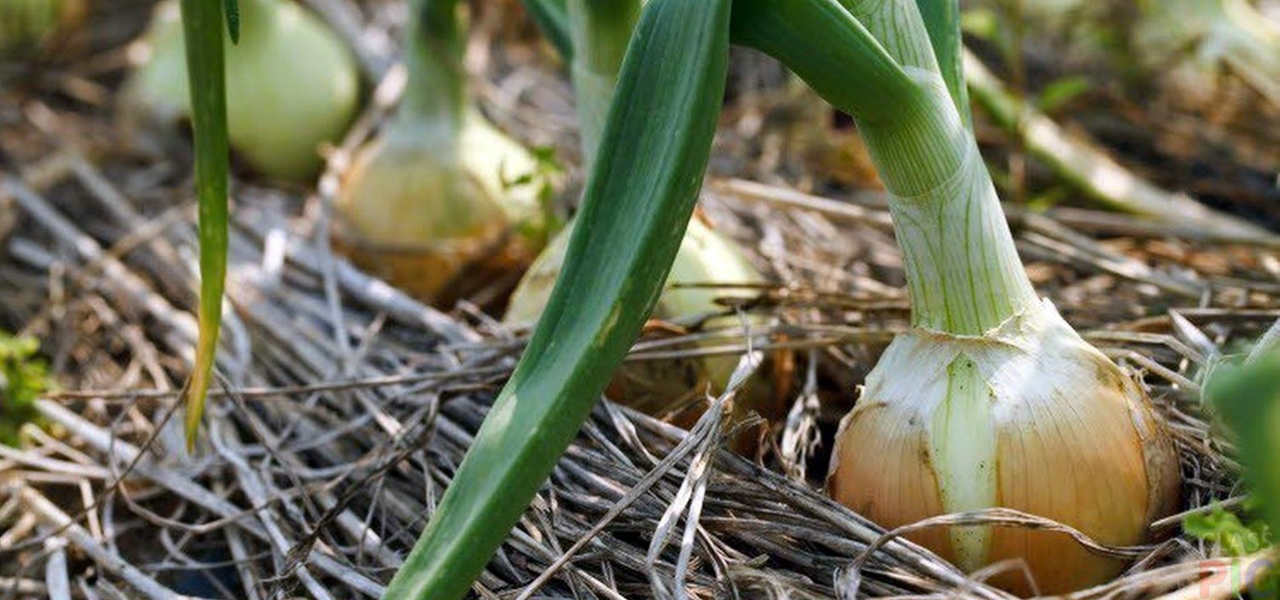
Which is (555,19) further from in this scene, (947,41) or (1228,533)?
(1228,533)

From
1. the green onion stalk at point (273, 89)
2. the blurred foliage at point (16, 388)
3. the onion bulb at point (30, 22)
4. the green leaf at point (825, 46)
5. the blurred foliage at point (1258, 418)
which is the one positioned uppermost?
the green leaf at point (825, 46)

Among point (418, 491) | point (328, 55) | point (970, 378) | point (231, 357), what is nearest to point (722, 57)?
point (970, 378)

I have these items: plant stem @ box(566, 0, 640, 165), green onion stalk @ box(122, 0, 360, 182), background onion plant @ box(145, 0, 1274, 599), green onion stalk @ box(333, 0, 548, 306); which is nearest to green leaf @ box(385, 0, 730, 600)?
background onion plant @ box(145, 0, 1274, 599)

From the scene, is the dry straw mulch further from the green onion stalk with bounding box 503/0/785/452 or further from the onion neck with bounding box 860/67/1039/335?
the onion neck with bounding box 860/67/1039/335

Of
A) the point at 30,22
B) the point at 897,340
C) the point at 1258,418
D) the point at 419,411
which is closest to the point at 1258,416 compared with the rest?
the point at 1258,418

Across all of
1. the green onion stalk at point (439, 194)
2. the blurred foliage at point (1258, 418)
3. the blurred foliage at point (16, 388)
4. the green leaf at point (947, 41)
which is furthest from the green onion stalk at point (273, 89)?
the blurred foliage at point (1258, 418)

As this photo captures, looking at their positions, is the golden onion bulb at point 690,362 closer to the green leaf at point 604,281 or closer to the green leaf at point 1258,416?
the green leaf at point 604,281

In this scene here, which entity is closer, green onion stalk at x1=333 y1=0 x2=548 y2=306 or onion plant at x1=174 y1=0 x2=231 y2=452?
onion plant at x1=174 y1=0 x2=231 y2=452
